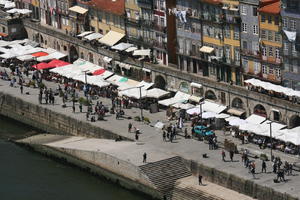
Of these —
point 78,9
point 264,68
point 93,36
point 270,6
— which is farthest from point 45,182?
point 78,9

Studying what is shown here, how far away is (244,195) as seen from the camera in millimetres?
124938

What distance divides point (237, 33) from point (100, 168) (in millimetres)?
28033

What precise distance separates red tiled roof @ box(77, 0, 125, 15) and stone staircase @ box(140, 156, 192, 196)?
4761 cm

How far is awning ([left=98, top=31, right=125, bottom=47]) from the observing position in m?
176

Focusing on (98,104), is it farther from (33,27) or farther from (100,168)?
(33,27)

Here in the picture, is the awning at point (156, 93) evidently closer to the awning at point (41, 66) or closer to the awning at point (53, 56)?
the awning at point (41, 66)

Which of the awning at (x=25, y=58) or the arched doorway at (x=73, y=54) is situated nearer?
the awning at (x=25, y=58)

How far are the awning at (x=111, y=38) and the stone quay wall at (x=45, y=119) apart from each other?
18656 millimetres

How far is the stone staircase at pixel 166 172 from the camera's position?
13025cm

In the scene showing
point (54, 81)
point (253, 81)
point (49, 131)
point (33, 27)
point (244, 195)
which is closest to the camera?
point (244, 195)

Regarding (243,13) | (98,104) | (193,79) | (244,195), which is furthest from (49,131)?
(244,195)

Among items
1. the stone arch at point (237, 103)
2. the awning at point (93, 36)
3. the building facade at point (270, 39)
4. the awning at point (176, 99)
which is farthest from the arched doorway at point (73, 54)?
the building facade at point (270, 39)

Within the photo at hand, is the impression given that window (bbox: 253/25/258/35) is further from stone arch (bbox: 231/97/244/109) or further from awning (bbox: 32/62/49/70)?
awning (bbox: 32/62/49/70)

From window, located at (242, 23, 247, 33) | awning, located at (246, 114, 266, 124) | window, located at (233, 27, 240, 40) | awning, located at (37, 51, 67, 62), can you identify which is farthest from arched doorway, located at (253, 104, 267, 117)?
awning, located at (37, 51, 67, 62)
